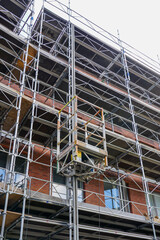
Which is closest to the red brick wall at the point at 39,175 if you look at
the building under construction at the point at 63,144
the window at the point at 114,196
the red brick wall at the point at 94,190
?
the building under construction at the point at 63,144

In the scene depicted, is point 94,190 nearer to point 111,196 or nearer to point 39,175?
point 111,196

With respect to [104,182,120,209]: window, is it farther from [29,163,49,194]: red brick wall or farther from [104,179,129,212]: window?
[29,163,49,194]: red brick wall

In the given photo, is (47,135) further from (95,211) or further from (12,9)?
(12,9)

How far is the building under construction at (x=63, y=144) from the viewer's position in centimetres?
934

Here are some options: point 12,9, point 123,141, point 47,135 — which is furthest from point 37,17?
point 123,141

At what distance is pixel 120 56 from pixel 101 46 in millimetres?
1672

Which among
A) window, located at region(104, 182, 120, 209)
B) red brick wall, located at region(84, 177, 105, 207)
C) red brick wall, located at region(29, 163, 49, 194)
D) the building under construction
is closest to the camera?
the building under construction

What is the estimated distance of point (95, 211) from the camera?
10.5 metres

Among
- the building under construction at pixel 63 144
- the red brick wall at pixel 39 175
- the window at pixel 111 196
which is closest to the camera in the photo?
the building under construction at pixel 63 144

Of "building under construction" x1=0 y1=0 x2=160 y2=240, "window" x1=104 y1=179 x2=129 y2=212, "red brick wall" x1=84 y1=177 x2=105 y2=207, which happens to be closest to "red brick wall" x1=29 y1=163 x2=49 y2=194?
"building under construction" x1=0 y1=0 x2=160 y2=240

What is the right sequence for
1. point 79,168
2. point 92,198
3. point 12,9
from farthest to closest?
point 12,9
point 92,198
point 79,168

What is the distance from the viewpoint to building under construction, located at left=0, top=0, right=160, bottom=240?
9.34 m

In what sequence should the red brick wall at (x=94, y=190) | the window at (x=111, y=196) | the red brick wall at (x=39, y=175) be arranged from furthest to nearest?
the window at (x=111, y=196)
the red brick wall at (x=94, y=190)
the red brick wall at (x=39, y=175)

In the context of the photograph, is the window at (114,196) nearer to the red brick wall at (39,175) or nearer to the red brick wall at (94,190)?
the red brick wall at (94,190)
